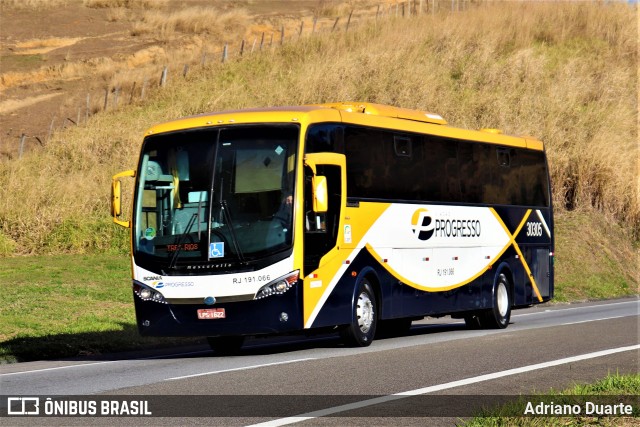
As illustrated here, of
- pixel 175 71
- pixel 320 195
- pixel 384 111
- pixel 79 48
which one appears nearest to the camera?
pixel 320 195

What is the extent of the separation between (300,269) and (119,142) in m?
31.0

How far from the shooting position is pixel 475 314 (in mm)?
23891

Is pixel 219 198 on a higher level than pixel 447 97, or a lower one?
lower

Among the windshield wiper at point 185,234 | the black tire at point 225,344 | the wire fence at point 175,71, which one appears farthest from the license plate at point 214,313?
the wire fence at point 175,71

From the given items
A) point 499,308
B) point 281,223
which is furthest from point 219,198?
point 499,308

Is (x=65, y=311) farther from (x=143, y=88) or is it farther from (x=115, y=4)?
(x=115, y=4)

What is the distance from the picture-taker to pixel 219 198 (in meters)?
17.2

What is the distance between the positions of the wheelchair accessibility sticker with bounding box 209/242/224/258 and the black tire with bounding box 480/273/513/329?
26.9ft

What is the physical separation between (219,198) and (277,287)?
60.7 inches

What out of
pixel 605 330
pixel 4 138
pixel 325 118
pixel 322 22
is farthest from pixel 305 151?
pixel 322 22

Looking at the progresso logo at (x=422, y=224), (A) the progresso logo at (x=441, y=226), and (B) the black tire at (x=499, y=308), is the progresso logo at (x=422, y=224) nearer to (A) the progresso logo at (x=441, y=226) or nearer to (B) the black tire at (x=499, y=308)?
(A) the progresso logo at (x=441, y=226)

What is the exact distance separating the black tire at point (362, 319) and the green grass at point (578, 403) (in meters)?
6.55

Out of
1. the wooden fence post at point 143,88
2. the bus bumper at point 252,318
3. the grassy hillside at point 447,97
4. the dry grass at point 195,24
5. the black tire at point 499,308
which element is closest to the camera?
the bus bumper at point 252,318

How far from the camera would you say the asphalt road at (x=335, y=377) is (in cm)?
1061
